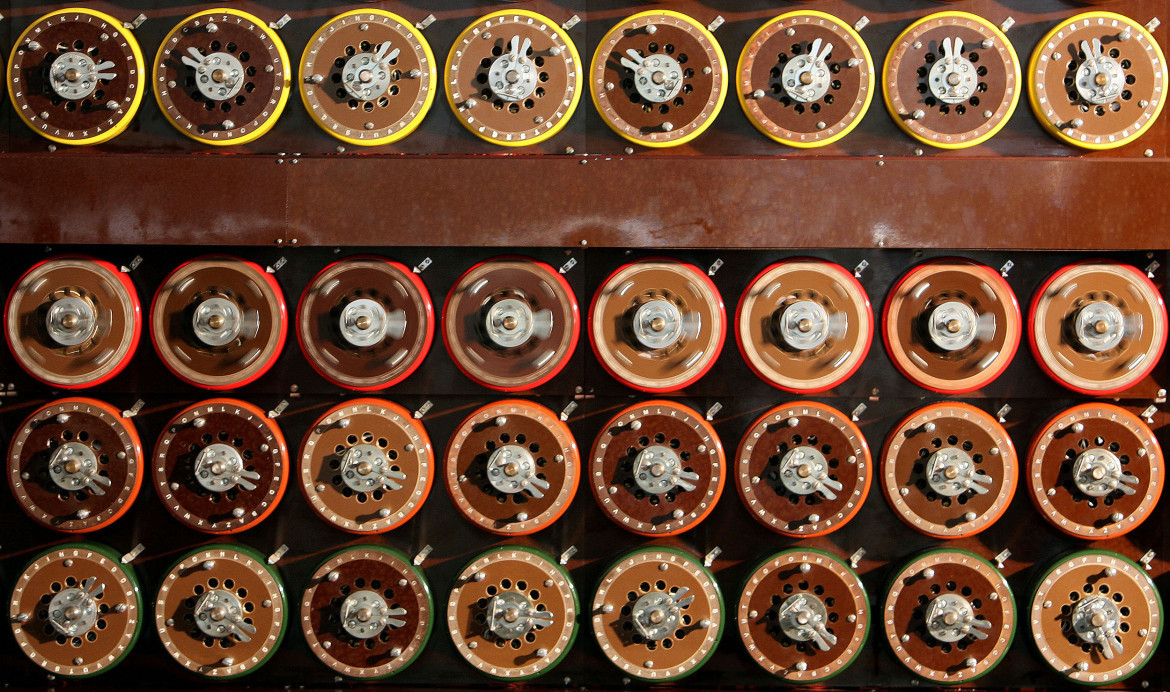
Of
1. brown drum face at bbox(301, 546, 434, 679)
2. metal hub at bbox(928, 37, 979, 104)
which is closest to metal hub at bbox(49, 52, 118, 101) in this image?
brown drum face at bbox(301, 546, 434, 679)

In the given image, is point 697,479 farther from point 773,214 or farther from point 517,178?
point 517,178

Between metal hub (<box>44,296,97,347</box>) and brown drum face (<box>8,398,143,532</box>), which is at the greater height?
metal hub (<box>44,296,97,347</box>)

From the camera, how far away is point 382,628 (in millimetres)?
2648

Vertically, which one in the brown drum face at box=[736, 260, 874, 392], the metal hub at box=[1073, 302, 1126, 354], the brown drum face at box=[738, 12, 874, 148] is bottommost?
the brown drum face at box=[736, 260, 874, 392]

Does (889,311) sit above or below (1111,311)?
below

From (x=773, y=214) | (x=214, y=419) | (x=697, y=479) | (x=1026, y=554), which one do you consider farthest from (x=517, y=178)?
(x=1026, y=554)

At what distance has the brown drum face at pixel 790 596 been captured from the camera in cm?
268

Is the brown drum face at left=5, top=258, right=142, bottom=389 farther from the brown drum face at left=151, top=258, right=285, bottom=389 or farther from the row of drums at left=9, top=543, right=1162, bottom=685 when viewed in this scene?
the row of drums at left=9, top=543, right=1162, bottom=685

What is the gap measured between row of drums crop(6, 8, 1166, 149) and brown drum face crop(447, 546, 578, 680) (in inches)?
57.7

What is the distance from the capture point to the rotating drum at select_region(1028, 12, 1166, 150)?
105 inches

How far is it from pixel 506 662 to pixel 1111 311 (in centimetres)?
239

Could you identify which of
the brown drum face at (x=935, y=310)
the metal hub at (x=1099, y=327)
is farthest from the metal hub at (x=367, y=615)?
the metal hub at (x=1099, y=327)

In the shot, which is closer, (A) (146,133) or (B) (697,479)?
(B) (697,479)

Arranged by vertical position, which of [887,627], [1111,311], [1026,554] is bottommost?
[887,627]
